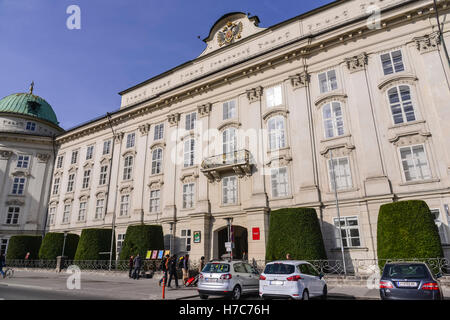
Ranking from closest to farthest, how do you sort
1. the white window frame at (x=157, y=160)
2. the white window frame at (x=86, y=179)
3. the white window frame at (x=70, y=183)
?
the white window frame at (x=157, y=160), the white window frame at (x=86, y=179), the white window frame at (x=70, y=183)

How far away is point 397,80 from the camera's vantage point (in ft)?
69.3

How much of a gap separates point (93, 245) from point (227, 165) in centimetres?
1503

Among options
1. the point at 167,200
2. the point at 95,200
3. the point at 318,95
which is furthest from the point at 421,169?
the point at 95,200

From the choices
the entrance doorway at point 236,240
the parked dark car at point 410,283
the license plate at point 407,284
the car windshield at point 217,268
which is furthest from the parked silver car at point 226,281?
the entrance doorway at point 236,240

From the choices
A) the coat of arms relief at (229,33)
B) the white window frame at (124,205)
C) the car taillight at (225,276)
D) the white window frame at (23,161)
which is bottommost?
the car taillight at (225,276)

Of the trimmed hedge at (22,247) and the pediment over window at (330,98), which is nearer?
the pediment over window at (330,98)

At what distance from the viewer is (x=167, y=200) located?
28688mm

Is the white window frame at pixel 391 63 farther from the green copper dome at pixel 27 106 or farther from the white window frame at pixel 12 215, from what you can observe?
the green copper dome at pixel 27 106

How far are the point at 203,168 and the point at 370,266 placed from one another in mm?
15046

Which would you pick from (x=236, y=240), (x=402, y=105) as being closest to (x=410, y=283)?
(x=402, y=105)

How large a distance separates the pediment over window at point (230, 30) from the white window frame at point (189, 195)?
14632 mm

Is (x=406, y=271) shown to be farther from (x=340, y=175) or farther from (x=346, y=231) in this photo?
(x=340, y=175)

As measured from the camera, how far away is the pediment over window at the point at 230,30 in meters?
29.5
